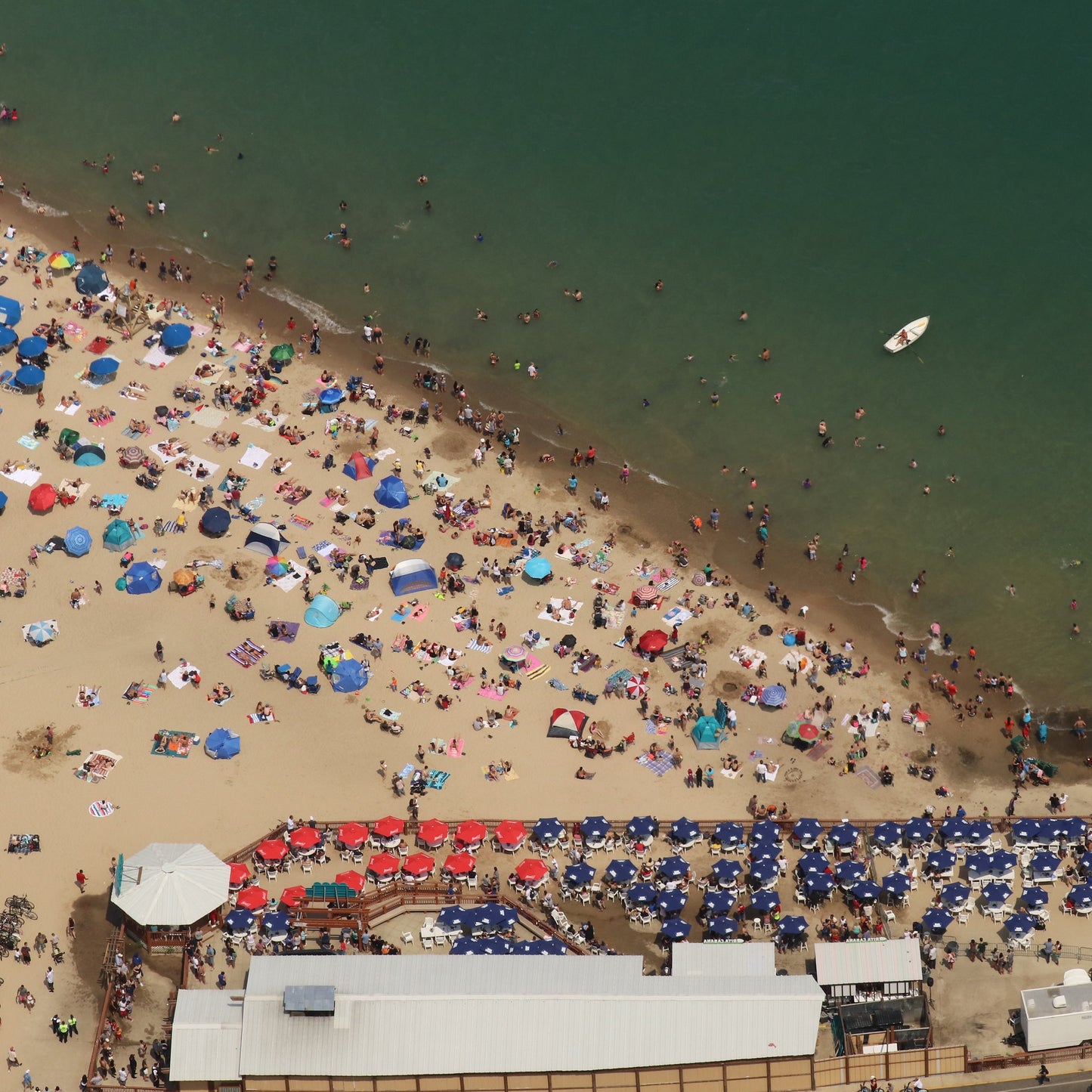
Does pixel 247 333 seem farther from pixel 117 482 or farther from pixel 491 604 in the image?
pixel 491 604

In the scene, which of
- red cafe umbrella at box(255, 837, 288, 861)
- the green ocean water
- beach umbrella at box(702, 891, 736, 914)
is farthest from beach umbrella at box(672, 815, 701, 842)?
the green ocean water

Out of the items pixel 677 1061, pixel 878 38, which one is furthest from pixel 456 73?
pixel 677 1061

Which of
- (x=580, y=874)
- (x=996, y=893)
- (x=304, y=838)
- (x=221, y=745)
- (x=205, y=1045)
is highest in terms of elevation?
(x=221, y=745)

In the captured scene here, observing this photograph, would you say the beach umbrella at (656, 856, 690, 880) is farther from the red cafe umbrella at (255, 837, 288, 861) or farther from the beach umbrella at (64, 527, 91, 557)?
the beach umbrella at (64, 527, 91, 557)

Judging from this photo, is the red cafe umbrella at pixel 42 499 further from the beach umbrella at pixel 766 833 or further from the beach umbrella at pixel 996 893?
the beach umbrella at pixel 996 893

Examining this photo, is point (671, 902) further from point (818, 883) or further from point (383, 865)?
point (383, 865)

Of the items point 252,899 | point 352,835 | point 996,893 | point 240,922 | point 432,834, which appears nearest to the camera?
point 240,922

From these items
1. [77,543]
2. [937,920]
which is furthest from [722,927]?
[77,543]
